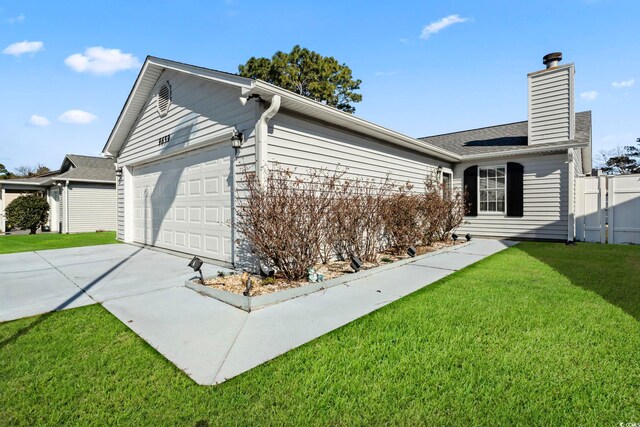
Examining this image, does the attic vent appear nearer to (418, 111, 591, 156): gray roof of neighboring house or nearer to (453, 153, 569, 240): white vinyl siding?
(418, 111, 591, 156): gray roof of neighboring house

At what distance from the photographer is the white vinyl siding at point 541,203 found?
899 centimetres

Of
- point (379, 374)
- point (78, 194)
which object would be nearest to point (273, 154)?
point (379, 374)

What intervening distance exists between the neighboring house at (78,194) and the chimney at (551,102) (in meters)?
18.2

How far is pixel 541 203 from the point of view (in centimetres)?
934

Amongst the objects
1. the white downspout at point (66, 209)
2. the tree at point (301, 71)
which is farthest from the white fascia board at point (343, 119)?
the tree at point (301, 71)

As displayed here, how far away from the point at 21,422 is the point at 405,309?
317 centimetres

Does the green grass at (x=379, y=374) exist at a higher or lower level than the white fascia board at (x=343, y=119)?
lower

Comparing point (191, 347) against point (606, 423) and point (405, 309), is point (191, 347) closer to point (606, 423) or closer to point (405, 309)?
point (405, 309)

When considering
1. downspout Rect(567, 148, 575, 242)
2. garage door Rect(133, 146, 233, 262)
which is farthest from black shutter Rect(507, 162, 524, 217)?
garage door Rect(133, 146, 233, 262)

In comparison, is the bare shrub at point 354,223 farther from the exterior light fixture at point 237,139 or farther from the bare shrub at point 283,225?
the exterior light fixture at point 237,139

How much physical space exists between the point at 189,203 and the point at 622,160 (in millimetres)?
37709

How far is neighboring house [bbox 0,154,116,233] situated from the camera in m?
14.4

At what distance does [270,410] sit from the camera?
1.80 meters

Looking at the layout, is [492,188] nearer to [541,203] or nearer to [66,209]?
[541,203]
